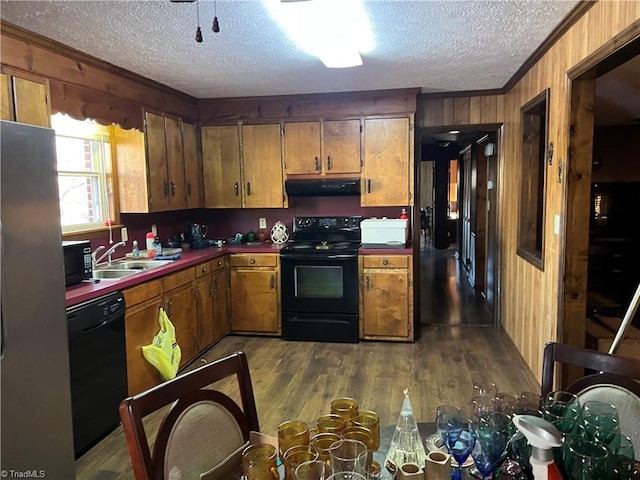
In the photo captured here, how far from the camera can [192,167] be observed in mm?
4801

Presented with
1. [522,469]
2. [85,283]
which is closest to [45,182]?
[85,283]

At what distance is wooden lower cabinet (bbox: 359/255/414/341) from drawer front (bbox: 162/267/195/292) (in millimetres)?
1555

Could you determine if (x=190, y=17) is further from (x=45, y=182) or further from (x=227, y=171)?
(x=227, y=171)

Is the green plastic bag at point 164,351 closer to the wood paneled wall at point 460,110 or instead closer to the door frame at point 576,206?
the door frame at point 576,206

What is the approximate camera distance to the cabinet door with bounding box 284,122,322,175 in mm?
4711

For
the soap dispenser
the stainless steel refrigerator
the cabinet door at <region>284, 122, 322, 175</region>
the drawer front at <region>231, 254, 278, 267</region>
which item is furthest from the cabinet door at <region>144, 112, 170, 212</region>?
the soap dispenser

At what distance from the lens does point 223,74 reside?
3.81m

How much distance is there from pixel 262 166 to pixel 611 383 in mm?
3918

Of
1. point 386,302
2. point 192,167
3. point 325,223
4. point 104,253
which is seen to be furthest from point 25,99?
point 386,302

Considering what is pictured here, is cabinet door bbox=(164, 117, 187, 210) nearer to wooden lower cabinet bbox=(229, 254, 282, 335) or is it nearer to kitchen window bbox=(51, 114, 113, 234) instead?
kitchen window bbox=(51, 114, 113, 234)

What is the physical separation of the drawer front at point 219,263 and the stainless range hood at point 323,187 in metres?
0.93

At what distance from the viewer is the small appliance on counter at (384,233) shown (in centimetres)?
456

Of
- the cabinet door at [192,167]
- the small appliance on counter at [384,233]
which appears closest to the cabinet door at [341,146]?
the small appliance on counter at [384,233]

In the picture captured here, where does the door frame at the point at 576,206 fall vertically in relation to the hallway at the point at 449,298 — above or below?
above
